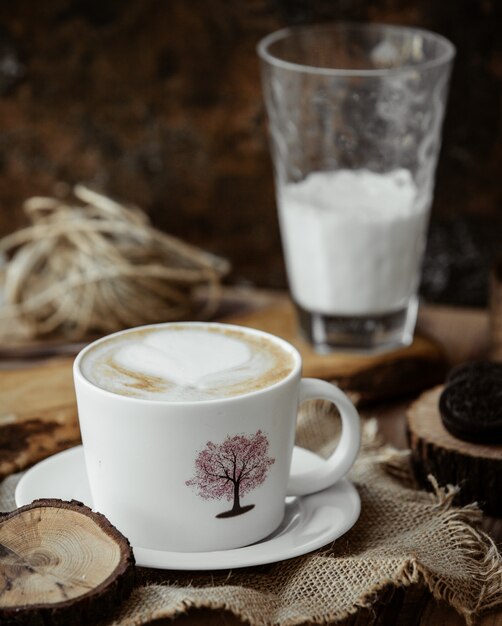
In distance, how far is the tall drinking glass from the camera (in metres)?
1.07

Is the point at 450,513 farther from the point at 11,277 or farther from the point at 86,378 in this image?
the point at 11,277

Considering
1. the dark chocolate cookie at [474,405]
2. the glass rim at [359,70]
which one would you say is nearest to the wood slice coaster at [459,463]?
the dark chocolate cookie at [474,405]

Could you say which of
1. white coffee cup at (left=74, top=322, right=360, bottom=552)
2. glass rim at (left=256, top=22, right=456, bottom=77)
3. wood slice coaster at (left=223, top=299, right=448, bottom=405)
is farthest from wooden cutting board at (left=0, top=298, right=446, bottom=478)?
glass rim at (left=256, top=22, right=456, bottom=77)

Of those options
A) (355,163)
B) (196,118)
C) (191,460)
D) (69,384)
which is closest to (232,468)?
(191,460)

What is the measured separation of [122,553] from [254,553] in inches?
4.1

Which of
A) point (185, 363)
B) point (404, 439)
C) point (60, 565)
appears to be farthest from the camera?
point (404, 439)

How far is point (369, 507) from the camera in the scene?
83cm

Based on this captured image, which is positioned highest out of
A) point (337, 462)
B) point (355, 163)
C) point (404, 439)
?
point (355, 163)

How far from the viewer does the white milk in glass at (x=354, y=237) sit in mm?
1092

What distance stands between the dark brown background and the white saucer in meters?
0.62

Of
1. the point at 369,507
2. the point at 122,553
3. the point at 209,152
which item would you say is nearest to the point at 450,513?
the point at 369,507

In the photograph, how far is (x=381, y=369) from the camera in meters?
1.11

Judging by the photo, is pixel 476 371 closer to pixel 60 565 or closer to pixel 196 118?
pixel 60 565

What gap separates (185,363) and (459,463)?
26 cm
